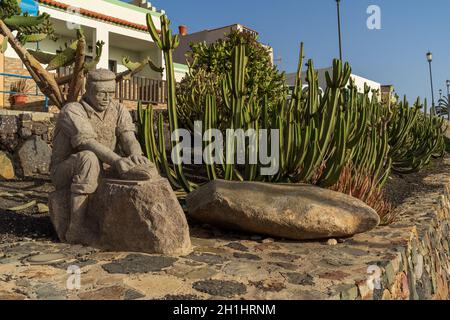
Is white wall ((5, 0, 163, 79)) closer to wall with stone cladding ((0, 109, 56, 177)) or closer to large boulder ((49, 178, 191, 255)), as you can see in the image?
wall with stone cladding ((0, 109, 56, 177))

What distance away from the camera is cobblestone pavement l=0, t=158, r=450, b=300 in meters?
2.15

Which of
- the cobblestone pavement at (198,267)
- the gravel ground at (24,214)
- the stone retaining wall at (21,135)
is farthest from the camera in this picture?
the stone retaining wall at (21,135)

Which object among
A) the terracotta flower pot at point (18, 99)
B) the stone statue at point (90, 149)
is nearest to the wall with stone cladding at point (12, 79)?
the terracotta flower pot at point (18, 99)

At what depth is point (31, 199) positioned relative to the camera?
429cm

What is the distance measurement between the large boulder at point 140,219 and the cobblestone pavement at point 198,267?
0.10 metres

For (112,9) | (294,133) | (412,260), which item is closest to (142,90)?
(112,9)

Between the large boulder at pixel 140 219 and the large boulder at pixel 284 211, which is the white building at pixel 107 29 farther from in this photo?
the large boulder at pixel 140 219

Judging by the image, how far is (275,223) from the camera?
325cm

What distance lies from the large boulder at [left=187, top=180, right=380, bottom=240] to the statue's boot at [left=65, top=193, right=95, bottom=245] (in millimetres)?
964

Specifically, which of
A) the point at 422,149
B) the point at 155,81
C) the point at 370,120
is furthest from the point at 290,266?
the point at 155,81

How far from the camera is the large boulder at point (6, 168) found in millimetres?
→ 5174

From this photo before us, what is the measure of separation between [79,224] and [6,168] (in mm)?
2884

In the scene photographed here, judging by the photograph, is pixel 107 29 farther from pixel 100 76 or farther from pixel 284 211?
pixel 284 211

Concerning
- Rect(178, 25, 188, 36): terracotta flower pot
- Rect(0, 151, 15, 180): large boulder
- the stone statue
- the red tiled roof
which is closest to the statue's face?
the stone statue
